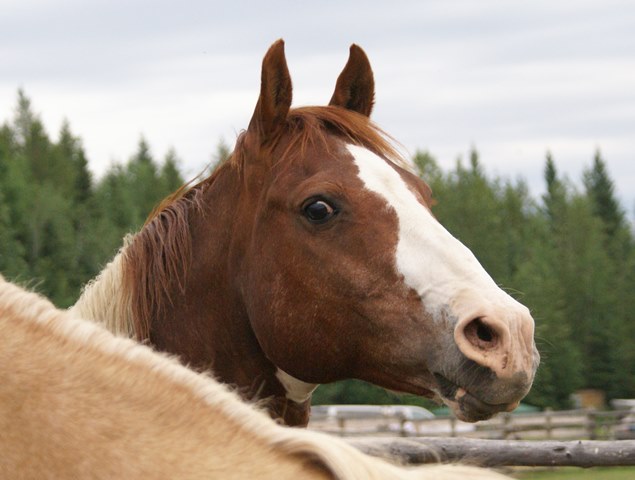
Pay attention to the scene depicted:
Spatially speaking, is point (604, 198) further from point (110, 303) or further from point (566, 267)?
point (110, 303)

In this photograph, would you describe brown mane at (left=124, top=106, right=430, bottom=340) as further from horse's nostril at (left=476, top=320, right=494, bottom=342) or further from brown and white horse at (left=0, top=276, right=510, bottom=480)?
brown and white horse at (left=0, top=276, right=510, bottom=480)

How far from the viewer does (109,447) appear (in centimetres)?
135

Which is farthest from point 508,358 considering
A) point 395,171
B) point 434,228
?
point 395,171

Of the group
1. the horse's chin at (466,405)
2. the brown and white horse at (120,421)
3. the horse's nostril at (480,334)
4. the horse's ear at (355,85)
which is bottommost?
the horse's chin at (466,405)

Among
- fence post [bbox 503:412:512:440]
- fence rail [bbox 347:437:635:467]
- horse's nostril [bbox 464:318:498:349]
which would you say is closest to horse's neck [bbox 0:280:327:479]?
horse's nostril [bbox 464:318:498:349]

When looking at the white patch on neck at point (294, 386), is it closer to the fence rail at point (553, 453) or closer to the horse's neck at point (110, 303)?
the horse's neck at point (110, 303)

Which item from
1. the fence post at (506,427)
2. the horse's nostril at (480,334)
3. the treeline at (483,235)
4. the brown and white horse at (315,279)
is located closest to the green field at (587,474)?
the fence post at (506,427)

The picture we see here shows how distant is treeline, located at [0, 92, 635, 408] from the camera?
145ft

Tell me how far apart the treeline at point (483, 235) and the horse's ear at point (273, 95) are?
3474 centimetres

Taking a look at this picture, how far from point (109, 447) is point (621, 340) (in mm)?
53330

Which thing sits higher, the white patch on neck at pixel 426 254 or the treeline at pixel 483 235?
the white patch on neck at pixel 426 254

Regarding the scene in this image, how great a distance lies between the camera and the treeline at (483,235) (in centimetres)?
4428

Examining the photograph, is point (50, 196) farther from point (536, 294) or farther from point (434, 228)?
point (434, 228)

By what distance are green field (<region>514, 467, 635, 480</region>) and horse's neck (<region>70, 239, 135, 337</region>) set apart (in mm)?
6656
